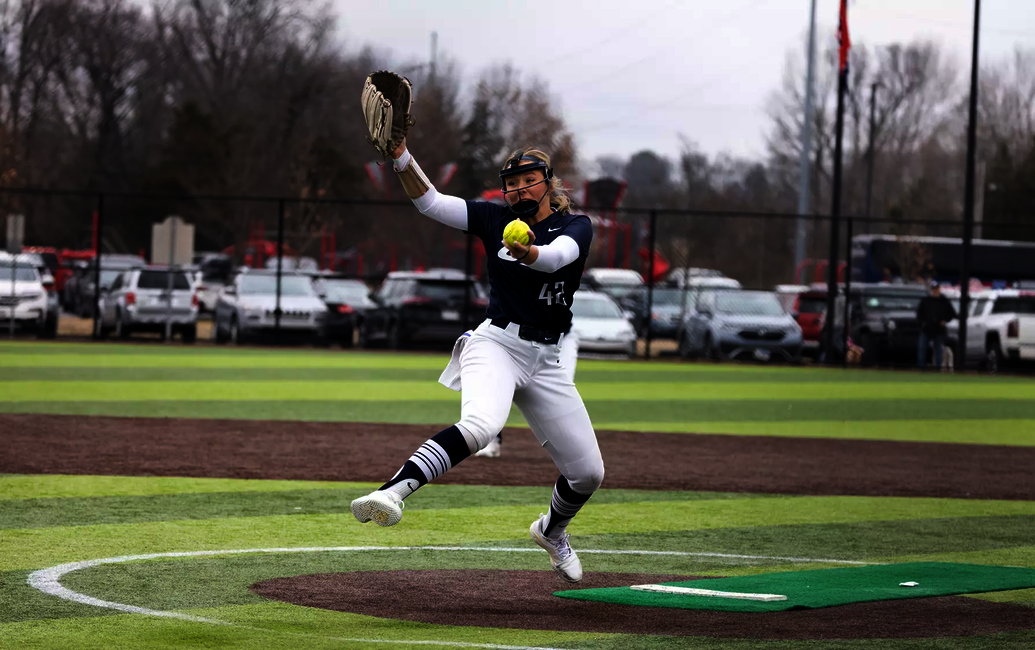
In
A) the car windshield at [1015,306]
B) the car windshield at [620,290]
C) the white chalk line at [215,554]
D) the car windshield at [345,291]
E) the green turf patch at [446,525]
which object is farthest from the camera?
the car windshield at [620,290]

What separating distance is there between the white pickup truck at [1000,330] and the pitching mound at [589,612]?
26.1 m

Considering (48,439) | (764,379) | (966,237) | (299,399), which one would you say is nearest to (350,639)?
(48,439)

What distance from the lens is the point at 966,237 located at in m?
32.6

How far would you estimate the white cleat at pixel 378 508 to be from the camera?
6.25 m

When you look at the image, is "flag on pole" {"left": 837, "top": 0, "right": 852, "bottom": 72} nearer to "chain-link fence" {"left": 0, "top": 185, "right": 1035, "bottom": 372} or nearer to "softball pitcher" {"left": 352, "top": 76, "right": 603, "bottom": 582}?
"chain-link fence" {"left": 0, "top": 185, "right": 1035, "bottom": 372}

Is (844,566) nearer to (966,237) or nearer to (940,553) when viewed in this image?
(940,553)

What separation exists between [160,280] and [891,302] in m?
17.5

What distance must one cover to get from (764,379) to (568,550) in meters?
20.6

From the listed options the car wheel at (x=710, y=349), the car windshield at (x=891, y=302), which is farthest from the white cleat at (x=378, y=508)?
the car windshield at (x=891, y=302)

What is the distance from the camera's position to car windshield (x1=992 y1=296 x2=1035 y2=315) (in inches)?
1256

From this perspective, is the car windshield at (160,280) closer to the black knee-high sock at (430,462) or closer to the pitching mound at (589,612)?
the pitching mound at (589,612)

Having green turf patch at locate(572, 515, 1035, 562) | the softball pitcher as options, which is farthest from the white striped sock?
green turf patch at locate(572, 515, 1035, 562)

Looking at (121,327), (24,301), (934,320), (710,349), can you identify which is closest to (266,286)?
(121,327)

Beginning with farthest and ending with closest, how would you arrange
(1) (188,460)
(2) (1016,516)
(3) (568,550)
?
(1) (188,460) → (2) (1016,516) → (3) (568,550)
